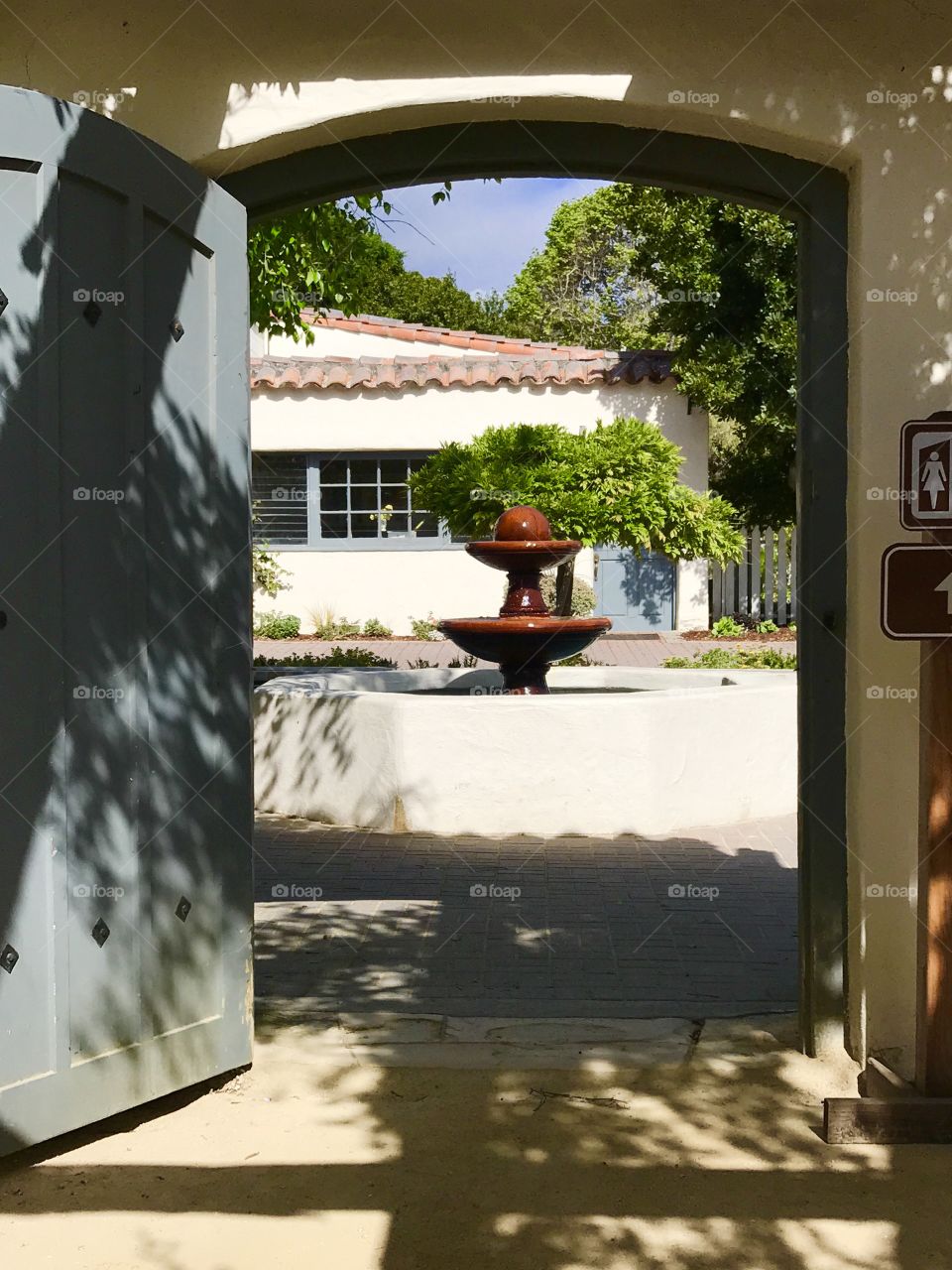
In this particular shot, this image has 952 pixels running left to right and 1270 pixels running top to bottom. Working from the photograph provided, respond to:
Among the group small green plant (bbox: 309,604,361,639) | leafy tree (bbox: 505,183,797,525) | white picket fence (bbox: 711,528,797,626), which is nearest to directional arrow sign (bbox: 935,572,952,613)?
leafy tree (bbox: 505,183,797,525)

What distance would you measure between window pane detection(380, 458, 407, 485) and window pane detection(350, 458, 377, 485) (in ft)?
0.44

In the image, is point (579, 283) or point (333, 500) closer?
point (333, 500)

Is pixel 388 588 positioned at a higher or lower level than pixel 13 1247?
higher

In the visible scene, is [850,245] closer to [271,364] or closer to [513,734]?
[513,734]

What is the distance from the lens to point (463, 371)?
20.2 metres

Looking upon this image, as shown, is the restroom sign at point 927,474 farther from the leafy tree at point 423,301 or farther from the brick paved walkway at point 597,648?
the leafy tree at point 423,301

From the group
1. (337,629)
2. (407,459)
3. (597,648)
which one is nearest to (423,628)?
(337,629)

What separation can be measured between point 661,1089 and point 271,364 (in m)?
17.8

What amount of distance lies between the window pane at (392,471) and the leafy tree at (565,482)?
27.4 ft

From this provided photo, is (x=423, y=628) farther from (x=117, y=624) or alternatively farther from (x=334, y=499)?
(x=117, y=624)

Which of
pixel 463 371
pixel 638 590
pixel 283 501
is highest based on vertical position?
pixel 463 371

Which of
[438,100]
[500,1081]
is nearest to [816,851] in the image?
[500,1081]

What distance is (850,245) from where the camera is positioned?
4234 millimetres

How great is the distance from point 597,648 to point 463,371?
5.12 metres
